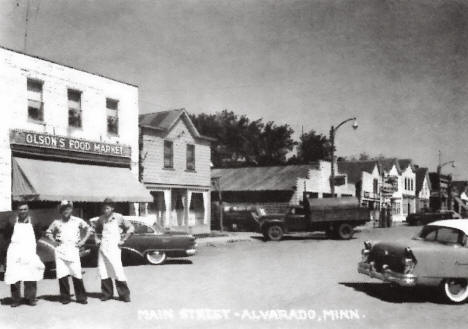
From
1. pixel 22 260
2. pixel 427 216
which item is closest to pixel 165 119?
pixel 22 260

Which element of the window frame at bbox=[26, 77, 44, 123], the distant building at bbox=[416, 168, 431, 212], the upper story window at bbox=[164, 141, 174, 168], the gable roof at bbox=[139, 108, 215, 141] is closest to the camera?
the window frame at bbox=[26, 77, 44, 123]

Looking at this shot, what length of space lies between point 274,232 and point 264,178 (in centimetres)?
Result: 1433

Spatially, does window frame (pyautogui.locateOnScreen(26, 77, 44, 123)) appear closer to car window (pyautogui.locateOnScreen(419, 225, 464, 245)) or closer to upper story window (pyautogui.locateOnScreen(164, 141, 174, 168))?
upper story window (pyautogui.locateOnScreen(164, 141, 174, 168))

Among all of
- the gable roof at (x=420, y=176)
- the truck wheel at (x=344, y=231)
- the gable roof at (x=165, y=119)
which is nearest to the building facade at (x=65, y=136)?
the gable roof at (x=165, y=119)

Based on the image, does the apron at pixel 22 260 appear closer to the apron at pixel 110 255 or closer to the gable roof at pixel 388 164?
the apron at pixel 110 255

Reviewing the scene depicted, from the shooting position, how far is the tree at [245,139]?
6812 cm

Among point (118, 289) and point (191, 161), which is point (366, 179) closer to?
point (191, 161)

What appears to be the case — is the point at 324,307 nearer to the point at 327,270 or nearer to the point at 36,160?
the point at 327,270

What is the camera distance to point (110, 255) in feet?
28.7

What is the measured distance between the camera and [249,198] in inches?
1551

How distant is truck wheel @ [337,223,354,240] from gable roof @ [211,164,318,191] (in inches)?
435

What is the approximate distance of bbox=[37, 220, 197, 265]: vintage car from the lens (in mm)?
14453

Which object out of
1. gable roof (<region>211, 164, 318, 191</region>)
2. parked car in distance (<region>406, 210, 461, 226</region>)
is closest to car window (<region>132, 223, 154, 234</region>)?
gable roof (<region>211, 164, 318, 191</region>)

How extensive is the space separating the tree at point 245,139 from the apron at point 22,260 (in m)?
58.8
